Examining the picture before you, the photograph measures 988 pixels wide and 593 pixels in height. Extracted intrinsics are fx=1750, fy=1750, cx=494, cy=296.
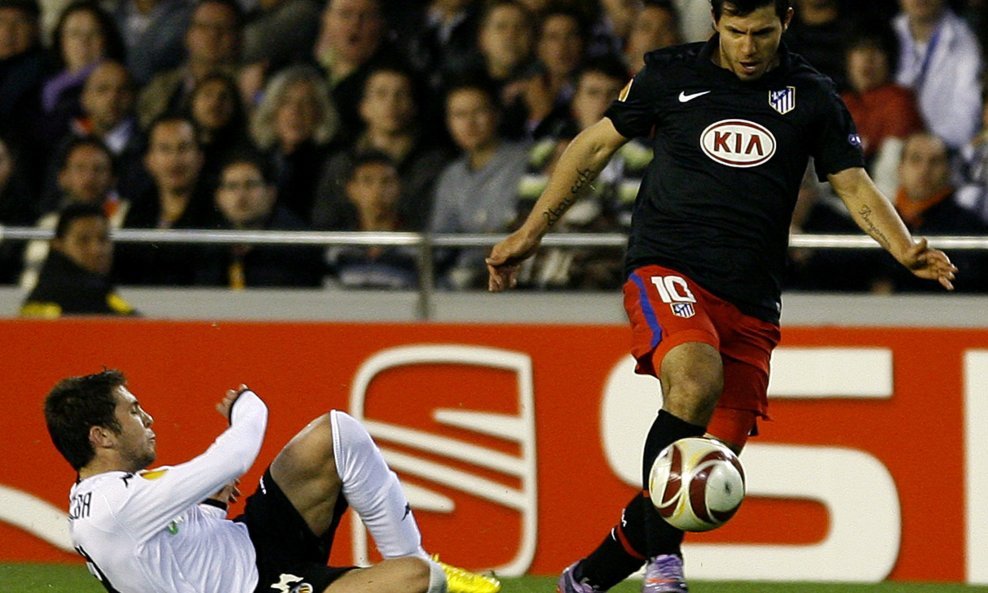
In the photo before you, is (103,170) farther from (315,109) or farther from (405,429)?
(405,429)

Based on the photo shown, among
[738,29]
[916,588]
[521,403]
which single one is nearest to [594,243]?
[521,403]

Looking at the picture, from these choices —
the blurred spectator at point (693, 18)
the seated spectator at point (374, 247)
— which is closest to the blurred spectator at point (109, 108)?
the seated spectator at point (374, 247)

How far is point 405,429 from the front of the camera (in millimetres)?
8133

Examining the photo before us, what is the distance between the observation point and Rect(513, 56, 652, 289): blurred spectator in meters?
8.59

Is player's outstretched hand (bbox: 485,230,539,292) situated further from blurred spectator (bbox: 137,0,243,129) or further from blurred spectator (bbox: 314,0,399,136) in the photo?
blurred spectator (bbox: 137,0,243,129)

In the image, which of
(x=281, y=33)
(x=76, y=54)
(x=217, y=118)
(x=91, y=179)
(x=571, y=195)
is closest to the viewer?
(x=571, y=195)

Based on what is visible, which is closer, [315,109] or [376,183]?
[376,183]

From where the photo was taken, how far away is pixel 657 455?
536cm

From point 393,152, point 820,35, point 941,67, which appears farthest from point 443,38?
point 941,67

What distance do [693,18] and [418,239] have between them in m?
2.22

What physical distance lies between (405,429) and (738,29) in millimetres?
3189

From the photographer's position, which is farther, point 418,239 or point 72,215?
point 72,215

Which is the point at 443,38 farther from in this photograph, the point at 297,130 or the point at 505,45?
the point at 297,130

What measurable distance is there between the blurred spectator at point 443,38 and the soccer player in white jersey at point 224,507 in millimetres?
4411
